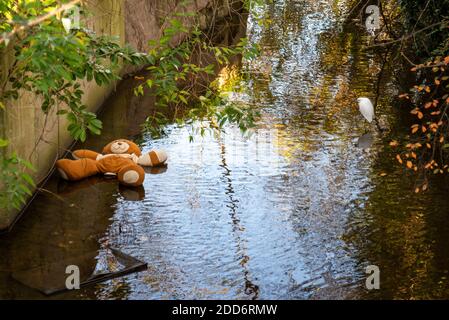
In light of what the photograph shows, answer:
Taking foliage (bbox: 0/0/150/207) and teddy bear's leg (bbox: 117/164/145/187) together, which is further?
teddy bear's leg (bbox: 117/164/145/187)

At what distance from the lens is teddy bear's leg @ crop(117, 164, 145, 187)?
31.5ft

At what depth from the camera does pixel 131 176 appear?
378 inches

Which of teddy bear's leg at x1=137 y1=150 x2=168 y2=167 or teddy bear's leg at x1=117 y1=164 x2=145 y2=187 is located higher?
teddy bear's leg at x1=137 y1=150 x2=168 y2=167

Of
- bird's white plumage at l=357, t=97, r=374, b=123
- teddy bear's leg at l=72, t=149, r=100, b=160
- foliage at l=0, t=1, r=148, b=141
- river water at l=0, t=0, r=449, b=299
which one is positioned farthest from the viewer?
bird's white plumage at l=357, t=97, r=374, b=123

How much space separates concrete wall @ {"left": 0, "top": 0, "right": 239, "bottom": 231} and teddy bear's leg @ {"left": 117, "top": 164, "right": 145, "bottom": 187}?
0.80m

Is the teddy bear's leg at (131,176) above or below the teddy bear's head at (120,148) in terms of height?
below

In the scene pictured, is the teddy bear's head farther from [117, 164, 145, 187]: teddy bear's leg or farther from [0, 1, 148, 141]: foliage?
[0, 1, 148, 141]: foliage

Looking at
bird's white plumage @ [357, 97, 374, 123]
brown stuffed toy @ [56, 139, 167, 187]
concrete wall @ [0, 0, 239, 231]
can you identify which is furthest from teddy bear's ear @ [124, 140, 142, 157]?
bird's white plumage @ [357, 97, 374, 123]

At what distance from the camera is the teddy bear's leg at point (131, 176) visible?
31.5ft

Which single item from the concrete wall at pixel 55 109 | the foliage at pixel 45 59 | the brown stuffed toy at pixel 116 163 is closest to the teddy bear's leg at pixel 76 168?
the brown stuffed toy at pixel 116 163

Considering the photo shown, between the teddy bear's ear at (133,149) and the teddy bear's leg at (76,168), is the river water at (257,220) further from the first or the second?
the teddy bear's ear at (133,149)

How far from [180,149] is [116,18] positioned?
13.0 feet

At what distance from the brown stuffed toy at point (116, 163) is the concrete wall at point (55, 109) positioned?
0.85ft

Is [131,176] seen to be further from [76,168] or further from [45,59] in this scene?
[45,59]
